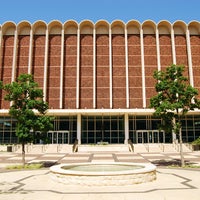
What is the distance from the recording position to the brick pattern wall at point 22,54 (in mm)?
47375

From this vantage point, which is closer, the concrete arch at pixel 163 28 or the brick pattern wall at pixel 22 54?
the brick pattern wall at pixel 22 54

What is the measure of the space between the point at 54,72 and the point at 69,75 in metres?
2.71

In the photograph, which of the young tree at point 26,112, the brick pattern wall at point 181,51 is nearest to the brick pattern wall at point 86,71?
the brick pattern wall at point 181,51

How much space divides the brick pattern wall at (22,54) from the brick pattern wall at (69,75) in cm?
689

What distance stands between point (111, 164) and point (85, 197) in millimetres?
6904

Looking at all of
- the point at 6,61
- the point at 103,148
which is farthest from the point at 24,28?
the point at 103,148

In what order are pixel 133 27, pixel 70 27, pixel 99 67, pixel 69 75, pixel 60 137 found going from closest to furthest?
pixel 60 137, pixel 69 75, pixel 99 67, pixel 70 27, pixel 133 27

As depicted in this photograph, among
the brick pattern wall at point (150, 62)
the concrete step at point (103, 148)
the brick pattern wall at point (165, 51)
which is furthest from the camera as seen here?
the brick pattern wall at point (165, 51)

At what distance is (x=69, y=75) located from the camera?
4725 cm

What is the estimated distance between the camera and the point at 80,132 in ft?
148

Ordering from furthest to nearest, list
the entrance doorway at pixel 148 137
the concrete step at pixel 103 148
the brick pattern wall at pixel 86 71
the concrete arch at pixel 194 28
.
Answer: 1. the concrete arch at pixel 194 28
2. the brick pattern wall at pixel 86 71
3. the entrance doorway at pixel 148 137
4. the concrete step at pixel 103 148

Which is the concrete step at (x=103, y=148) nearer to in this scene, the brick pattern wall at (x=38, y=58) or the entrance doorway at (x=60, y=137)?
the entrance doorway at (x=60, y=137)

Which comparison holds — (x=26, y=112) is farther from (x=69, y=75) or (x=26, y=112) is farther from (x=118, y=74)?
(x=118, y=74)

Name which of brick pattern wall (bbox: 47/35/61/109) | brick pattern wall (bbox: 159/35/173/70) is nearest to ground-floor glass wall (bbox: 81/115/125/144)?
brick pattern wall (bbox: 47/35/61/109)
